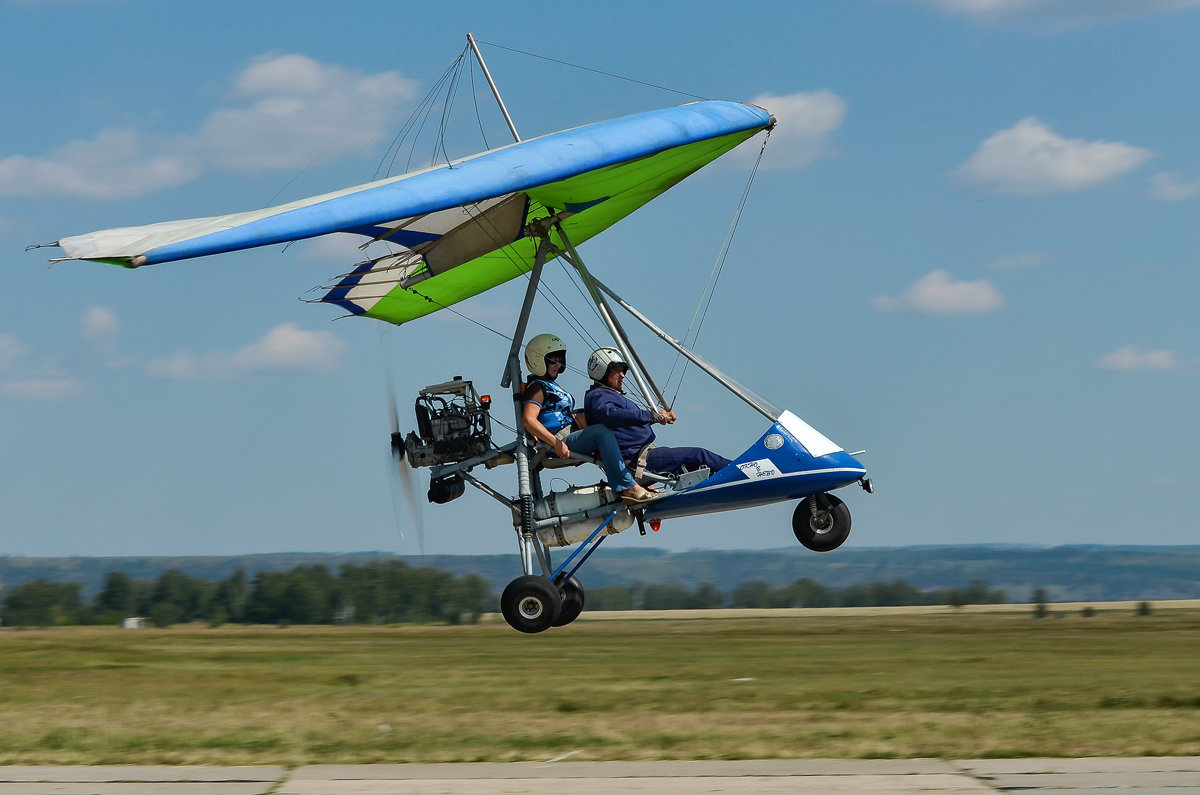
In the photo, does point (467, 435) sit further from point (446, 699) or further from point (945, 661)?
point (945, 661)


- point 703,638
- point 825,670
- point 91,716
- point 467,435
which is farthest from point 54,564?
point 467,435

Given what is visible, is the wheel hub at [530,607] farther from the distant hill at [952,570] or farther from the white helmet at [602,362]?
the distant hill at [952,570]

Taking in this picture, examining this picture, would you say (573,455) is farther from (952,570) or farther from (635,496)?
(952,570)

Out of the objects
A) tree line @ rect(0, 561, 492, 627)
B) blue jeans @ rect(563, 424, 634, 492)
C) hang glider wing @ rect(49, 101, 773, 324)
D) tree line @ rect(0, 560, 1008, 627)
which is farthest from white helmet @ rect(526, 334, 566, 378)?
tree line @ rect(0, 561, 492, 627)

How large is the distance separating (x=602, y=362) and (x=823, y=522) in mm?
2814

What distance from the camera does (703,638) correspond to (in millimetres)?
75438

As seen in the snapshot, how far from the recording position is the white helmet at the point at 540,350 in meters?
13.4

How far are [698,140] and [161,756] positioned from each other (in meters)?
12.9

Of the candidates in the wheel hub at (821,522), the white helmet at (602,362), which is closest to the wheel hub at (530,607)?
the white helmet at (602,362)

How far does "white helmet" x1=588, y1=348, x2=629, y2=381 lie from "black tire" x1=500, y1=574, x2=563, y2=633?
2.18 metres

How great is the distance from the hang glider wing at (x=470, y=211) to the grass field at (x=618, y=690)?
757cm

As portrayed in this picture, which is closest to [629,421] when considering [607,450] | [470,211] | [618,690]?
[607,450]

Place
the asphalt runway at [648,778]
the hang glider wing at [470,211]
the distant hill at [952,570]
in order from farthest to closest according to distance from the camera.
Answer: the distant hill at [952,570] < the asphalt runway at [648,778] < the hang glider wing at [470,211]

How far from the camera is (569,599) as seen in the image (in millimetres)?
14211
